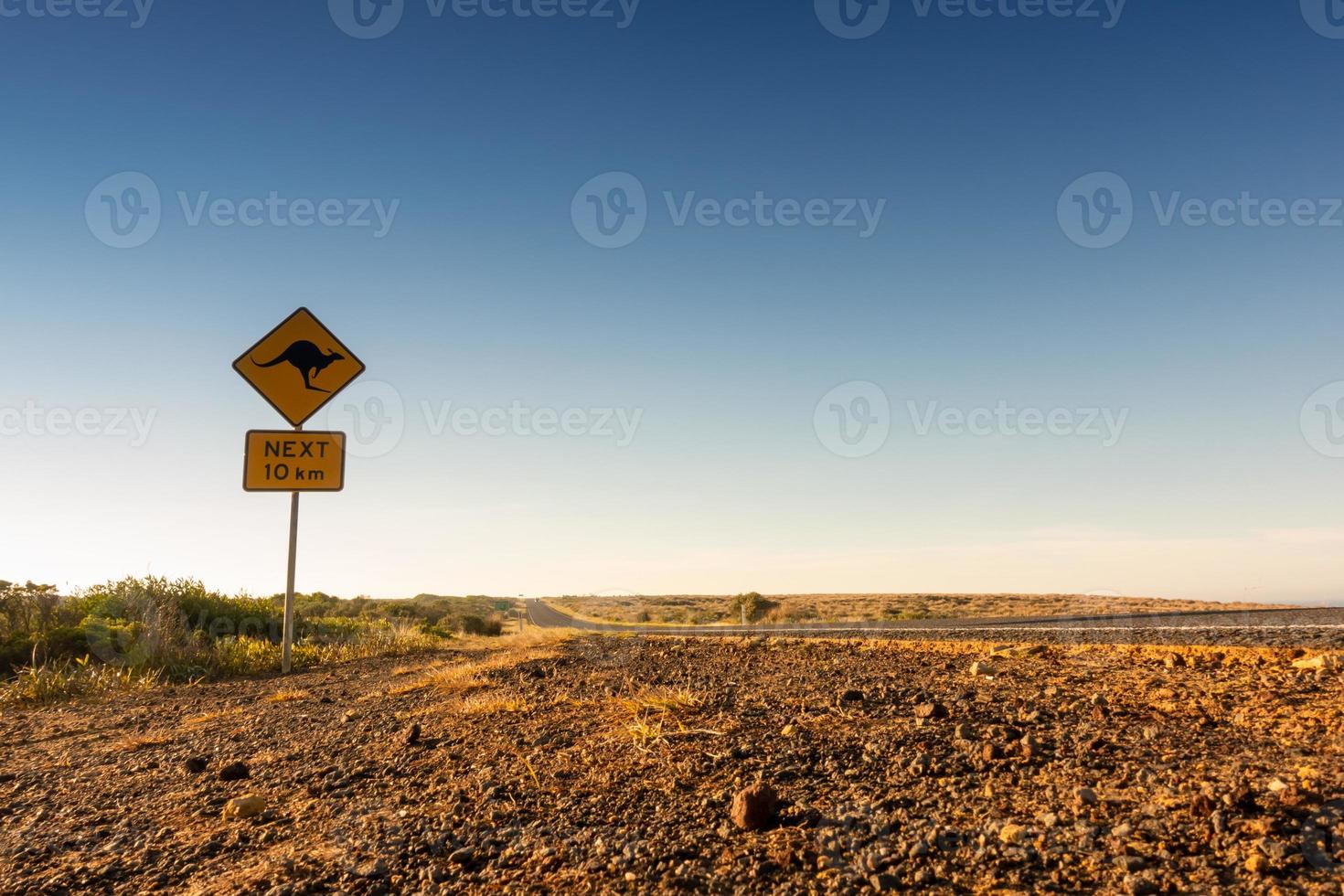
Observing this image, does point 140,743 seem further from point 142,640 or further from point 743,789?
point 142,640

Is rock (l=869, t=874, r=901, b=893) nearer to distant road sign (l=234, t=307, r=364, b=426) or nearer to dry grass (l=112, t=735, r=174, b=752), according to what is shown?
dry grass (l=112, t=735, r=174, b=752)

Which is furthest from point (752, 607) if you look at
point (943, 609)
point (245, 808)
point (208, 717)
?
point (245, 808)

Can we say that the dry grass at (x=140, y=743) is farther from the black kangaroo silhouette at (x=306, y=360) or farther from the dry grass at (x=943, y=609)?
the dry grass at (x=943, y=609)

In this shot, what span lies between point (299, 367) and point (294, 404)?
21.0 inches

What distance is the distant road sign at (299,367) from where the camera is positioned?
426 inches

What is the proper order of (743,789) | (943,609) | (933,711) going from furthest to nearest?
(943,609), (933,711), (743,789)

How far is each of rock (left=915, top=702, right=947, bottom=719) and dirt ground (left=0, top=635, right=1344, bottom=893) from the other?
18 mm

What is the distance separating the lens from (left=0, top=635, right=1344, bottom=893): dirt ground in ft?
7.68

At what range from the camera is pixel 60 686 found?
30.2 ft

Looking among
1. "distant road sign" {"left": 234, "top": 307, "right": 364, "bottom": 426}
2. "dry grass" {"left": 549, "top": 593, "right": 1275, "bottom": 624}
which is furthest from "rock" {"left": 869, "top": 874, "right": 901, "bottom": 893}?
"dry grass" {"left": 549, "top": 593, "right": 1275, "bottom": 624}

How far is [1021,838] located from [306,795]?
3252mm

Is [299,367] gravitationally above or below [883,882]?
above

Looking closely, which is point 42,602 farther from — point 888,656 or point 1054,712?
point 1054,712

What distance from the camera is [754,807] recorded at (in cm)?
273
